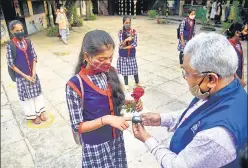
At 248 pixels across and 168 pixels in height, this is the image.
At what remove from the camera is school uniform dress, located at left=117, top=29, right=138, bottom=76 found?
15.1ft

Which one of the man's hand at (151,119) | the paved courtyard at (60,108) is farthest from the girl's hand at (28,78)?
the man's hand at (151,119)

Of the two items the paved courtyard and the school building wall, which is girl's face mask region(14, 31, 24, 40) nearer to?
the paved courtyard

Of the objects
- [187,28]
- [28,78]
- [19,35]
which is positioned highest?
[19,35]

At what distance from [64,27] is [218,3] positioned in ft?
32.4

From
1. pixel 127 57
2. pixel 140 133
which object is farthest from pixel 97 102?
pixel 127 57

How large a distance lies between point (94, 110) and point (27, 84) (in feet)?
7.19

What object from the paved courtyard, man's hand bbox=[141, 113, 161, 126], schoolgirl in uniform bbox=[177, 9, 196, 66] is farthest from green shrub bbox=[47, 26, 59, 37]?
man's hand bbox=[141, 113, 161, 126]

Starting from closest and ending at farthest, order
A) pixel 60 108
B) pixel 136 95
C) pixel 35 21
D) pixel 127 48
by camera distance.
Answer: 1. pixel 136 95
2. pixel 60 108
3. pixel 127 48
4. pixel 35 21

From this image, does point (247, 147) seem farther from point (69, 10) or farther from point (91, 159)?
point (69, 10)

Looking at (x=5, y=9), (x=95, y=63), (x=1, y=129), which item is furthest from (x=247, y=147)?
(x=5, y=9)

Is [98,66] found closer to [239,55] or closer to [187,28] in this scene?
[239,55]

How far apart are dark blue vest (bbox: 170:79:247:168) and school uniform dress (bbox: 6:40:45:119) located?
2.88 m

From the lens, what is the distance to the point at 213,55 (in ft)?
3.73

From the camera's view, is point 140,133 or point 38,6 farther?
point 38,6
